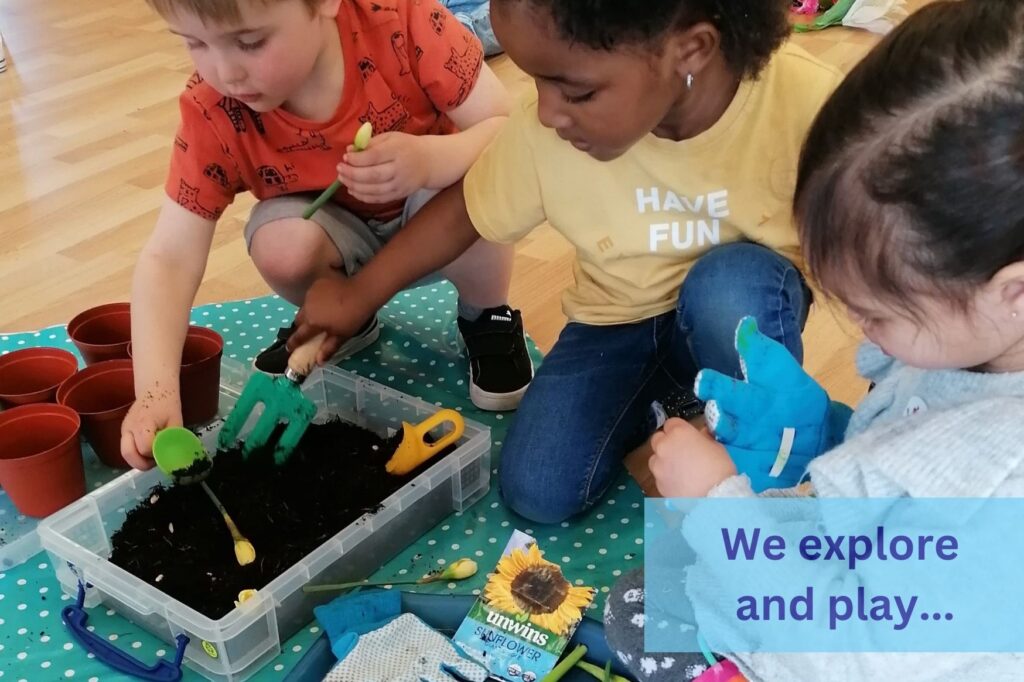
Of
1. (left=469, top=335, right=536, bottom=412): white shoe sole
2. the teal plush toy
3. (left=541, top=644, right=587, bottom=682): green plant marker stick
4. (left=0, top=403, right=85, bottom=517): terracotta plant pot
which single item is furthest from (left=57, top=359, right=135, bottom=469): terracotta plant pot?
the teal plush toy

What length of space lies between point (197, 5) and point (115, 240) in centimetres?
78

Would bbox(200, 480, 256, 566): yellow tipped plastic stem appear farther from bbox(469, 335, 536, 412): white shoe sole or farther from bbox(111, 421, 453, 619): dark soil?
bbox(469, 335, 536, 412): white shoe sole

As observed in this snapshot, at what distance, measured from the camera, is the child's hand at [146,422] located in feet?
3.14

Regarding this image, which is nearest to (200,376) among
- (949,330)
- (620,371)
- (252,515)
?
(252,515)

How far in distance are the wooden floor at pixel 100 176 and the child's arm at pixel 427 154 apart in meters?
0.32

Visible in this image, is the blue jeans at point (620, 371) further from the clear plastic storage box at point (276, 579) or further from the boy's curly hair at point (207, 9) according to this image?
the boy's curly hair at point (207, 9)

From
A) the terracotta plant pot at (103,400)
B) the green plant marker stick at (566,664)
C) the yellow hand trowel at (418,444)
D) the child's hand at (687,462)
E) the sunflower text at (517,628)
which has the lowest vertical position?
the green plant marker stick at (566,664)

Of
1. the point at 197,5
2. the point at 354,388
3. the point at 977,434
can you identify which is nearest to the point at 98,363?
the point at 354,388

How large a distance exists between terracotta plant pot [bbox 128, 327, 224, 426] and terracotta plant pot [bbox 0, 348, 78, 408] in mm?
74

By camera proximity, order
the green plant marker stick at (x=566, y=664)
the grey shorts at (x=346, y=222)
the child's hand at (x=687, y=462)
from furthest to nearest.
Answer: the grey shorts at (x=346, y=222) < the green plant marker stick at (x=566, y=664) < the child's hand at (x=687, y=462)

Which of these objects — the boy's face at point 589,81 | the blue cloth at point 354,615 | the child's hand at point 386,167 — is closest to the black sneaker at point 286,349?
the child's hand at point 386,167

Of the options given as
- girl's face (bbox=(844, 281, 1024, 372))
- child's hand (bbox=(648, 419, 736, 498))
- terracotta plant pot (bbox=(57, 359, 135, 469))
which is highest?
girl's face (bbox=(844, 281, 1024, 372))

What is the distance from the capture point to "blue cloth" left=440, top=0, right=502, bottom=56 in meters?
2.31

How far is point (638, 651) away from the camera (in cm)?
78
